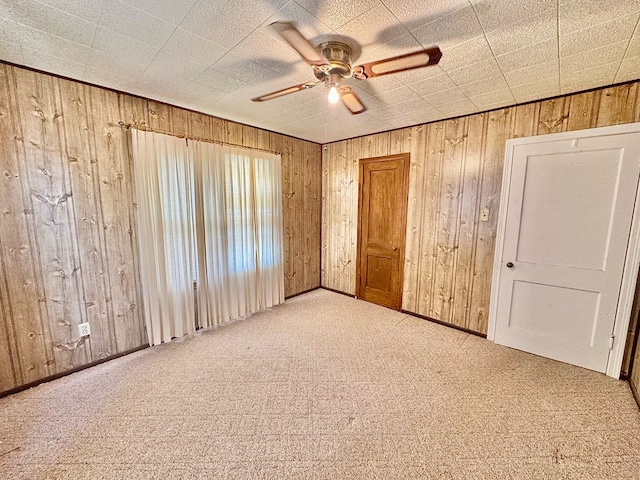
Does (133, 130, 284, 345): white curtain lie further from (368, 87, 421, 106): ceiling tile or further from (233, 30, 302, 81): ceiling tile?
(368, 87, 421, 106): ceiling tile

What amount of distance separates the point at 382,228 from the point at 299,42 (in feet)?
9.10

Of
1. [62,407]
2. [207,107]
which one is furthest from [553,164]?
[62,407]

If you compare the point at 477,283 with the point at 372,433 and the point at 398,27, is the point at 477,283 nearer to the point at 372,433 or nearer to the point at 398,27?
the point at 372,433

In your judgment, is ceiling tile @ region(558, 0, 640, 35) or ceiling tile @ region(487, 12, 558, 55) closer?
ceiling tile @ region(558, 0, 640, 35)

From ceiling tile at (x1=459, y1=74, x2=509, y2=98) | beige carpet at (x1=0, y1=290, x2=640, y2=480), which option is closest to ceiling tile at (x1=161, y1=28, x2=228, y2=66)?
ceiling tile at (x1=459, y1=74, x2=509, y2=98)

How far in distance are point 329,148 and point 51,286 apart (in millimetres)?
3707

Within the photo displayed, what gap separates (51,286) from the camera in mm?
2133

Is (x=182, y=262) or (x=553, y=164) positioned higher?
(x=553, y=164)

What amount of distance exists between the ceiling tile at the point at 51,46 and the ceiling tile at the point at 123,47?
13 cm

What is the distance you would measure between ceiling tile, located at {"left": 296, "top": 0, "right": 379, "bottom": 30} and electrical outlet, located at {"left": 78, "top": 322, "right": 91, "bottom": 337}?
2921 millimetres

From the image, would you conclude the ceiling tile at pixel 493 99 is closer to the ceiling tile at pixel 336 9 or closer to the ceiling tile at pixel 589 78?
the ceiling tile at pixel 589 78

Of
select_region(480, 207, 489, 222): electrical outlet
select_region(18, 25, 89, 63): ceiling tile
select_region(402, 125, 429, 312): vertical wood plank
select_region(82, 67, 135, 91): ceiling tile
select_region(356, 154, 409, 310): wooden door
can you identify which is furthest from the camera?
select_region(356, 154, 409, 310): wooden door

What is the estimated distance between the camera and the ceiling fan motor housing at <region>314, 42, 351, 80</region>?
1616 millimetres

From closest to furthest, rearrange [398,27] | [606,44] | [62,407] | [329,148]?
1. [398,27]
2. [606,44]
3. [62,407]
4. [329,148]
